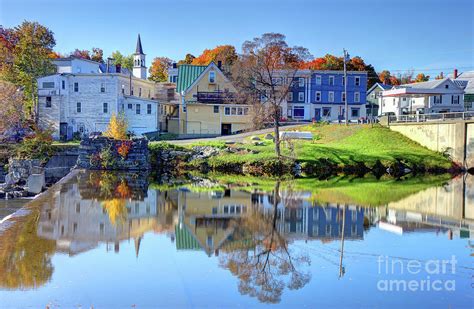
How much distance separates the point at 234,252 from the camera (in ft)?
44.7

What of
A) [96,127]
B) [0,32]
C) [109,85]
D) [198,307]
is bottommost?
[198,307]

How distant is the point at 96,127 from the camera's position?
53.0 metres

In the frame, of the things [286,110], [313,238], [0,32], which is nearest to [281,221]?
[313,238]

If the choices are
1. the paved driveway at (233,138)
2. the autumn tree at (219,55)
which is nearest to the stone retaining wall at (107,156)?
A: the paved driveway at (233,138)

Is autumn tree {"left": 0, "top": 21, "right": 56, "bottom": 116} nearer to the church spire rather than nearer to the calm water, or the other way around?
the church spire

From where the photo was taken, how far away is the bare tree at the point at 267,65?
38000 millimetres

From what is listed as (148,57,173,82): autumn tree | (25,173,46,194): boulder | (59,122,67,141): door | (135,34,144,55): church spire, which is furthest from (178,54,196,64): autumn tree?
(25,173,46,194): boulder

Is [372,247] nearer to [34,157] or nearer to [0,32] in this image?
[34,157]

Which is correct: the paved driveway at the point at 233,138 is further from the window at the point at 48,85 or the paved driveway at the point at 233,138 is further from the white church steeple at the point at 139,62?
the white church steeple at the point at 139,62

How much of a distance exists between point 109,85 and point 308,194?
108ft

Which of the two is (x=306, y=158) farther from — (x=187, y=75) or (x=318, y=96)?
(x=318, y=96)

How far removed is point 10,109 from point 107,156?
12.5 meters

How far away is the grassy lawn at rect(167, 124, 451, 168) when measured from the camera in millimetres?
41406

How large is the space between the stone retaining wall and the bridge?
26.1 metres
